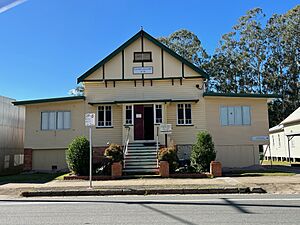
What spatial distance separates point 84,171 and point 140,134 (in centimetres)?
576

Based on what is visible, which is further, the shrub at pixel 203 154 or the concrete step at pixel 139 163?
the concrete step at pixel 139 163

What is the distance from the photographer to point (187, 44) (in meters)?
45.4

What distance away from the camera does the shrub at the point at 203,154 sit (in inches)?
701

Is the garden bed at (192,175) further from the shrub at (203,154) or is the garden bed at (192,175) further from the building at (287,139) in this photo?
the building at (287,139)

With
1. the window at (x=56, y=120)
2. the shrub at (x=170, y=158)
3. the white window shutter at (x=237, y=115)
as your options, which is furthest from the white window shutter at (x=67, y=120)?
the white window shutter at (x=237, y=115)

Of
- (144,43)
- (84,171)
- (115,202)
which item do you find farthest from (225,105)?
(115,202)

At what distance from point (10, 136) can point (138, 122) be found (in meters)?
10.0

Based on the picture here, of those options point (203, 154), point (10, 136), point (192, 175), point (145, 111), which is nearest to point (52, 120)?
point (10, 136)

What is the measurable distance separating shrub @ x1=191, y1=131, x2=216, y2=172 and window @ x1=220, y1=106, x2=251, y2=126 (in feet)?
15.2

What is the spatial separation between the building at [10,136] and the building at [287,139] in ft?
71.2

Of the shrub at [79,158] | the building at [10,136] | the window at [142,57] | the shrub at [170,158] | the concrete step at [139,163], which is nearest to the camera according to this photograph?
the shrub at [79,158]

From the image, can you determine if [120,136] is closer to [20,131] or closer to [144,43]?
[144,43]

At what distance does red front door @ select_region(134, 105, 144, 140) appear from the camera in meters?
22.3

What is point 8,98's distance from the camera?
2486 centimetres
